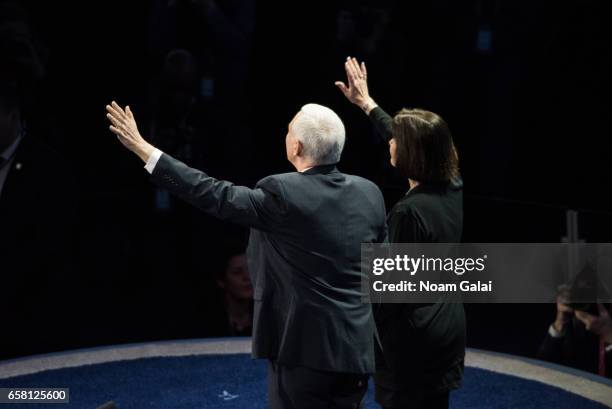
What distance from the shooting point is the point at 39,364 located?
455 centimetres

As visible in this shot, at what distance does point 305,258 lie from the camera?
2.64 metres

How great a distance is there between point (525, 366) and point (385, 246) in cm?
215

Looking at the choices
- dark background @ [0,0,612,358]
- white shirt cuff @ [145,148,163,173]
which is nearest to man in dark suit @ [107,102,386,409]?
white shirt cuff @ [145,148,163,173]

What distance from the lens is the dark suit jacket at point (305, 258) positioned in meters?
2.58

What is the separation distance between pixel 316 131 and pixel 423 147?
1.47 feet

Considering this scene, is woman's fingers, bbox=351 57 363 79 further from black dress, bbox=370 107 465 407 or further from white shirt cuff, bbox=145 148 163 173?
white shirt cuff, bbox=145 148 163 173

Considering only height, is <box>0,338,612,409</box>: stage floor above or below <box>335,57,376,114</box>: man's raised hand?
below

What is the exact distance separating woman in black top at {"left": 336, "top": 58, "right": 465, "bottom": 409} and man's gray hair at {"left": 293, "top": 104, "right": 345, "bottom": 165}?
1.19 ft

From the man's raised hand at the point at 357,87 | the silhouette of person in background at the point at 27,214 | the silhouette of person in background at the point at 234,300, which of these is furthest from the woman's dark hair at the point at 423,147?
the silhouette of person in background at the point at 234,300

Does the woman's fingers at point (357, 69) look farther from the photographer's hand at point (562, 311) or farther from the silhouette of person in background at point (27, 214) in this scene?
the photographer's hand at point (562, 311)

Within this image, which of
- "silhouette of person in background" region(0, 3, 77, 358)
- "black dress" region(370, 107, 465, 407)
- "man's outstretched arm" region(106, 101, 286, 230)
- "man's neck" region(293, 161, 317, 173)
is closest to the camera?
"man's outstretched arm" region(106, 101, 286, 230)

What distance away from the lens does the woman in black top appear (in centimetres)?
289

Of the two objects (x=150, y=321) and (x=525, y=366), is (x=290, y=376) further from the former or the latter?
(x=150, y=321)

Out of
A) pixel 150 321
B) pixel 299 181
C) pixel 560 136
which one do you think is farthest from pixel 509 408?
pixel 560 136
